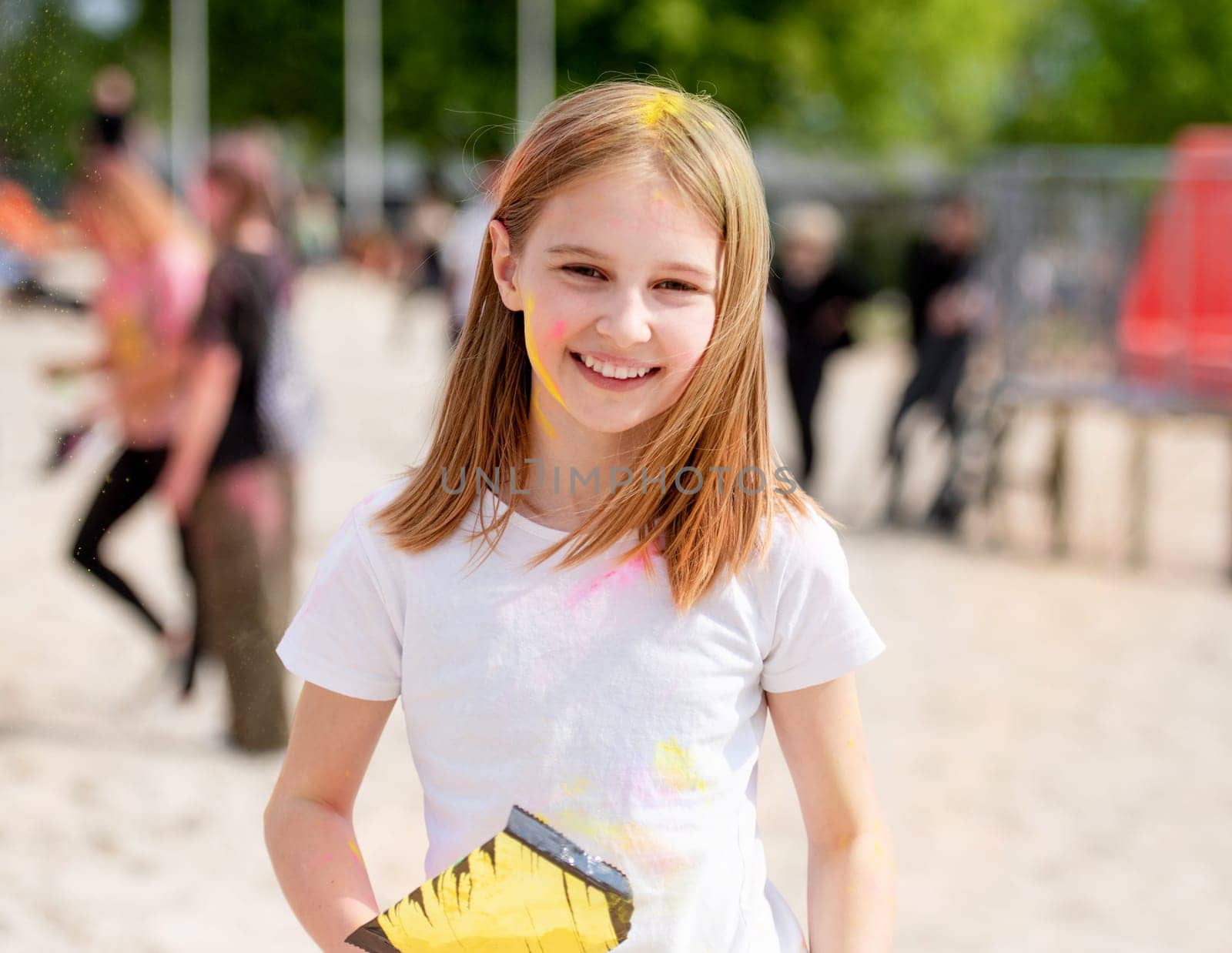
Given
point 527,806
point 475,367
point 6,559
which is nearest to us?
point 527,806

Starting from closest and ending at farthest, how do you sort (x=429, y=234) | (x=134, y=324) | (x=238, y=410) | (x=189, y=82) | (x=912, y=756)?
(x=134, y=324), (x=238, y=410), (x=912, y=756), (x=429, y=234), (x=189, y=82)

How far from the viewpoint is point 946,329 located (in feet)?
27.6

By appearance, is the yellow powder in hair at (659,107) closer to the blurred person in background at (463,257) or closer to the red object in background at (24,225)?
the red object in background at (24,225)

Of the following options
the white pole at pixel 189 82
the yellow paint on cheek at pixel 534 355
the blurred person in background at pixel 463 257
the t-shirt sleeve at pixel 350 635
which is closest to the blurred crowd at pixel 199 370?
the yellow paint on cheek at pixel 534 355

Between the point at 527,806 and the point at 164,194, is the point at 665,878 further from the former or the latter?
the point at 164,194

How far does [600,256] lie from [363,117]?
3038 centimetres

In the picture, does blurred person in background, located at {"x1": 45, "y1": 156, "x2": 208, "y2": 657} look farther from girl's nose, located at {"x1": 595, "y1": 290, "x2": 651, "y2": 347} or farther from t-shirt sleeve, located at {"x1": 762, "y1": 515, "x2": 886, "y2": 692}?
t-shirt sleeve, located at {"x1": 762, "y1": 515, "x2": 886, "y2": 692}

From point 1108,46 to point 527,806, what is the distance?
33166mm

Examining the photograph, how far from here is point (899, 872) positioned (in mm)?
3879

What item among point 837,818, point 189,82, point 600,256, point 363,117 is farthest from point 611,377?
point 363,117

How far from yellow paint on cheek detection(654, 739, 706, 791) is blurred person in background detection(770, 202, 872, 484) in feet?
24.9

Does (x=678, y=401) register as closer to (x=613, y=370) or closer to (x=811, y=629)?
(x=613, y=370)

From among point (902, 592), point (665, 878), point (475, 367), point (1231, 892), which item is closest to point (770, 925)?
point (665, 878)

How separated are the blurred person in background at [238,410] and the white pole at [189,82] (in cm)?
1635
